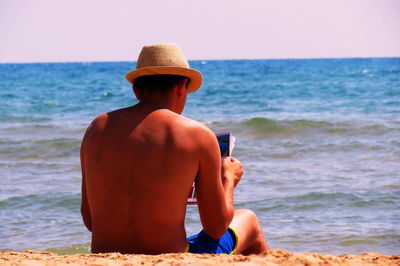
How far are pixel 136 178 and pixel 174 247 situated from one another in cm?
38

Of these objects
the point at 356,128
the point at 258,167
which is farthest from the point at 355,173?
the point at 356,128

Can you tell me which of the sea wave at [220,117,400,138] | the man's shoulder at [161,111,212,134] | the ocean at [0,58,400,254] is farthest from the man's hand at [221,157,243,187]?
the sea wave at [220,117,400,138]

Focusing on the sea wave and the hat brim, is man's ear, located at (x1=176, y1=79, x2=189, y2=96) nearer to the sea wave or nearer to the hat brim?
the hat brim

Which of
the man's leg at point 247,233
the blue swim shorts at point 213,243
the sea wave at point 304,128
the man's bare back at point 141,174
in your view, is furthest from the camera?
the sea wave at point 304,128

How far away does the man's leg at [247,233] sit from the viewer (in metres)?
2.93

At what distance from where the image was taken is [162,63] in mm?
2586

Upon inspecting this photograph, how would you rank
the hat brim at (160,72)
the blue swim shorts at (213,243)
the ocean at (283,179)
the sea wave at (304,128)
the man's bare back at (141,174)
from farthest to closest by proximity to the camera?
1. the sea wave at (304,128)
2. the ocean at (283,179)
3. the blue swim shorts at (213,243)
4. the hat brim at (160,72)
5. the man's bare back at (141,174)

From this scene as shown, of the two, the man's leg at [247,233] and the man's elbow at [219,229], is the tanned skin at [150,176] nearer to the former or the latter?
the man's elbow at [219,229]

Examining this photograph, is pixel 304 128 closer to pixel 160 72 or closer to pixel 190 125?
pixel 160 72

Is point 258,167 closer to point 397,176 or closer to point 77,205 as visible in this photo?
point 397,176

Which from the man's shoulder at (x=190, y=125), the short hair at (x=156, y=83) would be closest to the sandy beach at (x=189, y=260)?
the man's shoulder at (x=190, y=125)

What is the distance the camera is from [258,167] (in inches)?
293

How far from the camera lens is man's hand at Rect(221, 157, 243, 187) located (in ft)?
9.06

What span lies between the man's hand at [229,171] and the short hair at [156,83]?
0.46m
